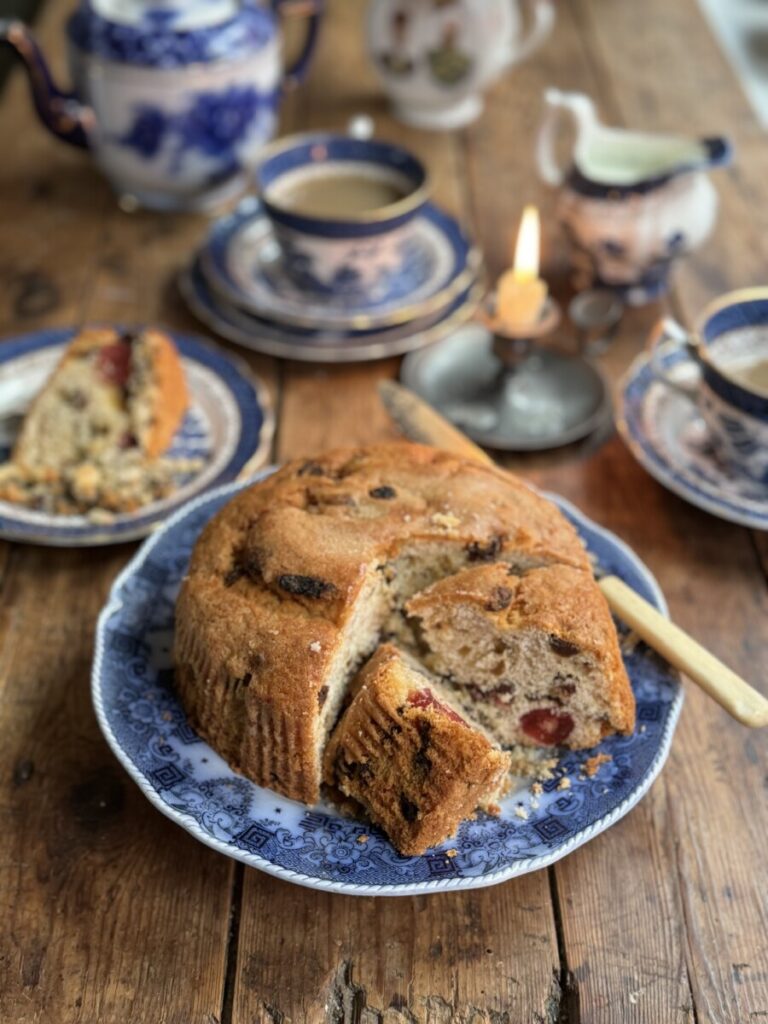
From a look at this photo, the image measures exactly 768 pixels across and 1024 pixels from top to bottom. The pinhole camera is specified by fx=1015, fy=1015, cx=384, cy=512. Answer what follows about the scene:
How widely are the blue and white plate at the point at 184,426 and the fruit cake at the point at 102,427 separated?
0.04 m

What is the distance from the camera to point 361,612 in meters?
1.30

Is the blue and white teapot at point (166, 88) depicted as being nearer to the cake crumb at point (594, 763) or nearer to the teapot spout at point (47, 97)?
the teapot spout at point (47, 97)

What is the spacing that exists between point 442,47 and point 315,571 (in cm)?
186

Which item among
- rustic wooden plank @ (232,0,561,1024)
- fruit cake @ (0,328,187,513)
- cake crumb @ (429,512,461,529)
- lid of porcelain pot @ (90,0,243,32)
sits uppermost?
lid of porcelain pot @ (90,0,243,32)

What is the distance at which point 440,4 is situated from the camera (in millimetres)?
2520

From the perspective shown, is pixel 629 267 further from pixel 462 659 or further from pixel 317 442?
pixel 462 659

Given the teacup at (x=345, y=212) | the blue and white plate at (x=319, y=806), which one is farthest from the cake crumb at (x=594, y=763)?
the teacup at (x=345, y=212)

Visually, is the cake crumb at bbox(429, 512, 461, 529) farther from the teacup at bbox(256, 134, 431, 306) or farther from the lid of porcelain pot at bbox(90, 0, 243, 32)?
the lid of porcelain pot at bbox(90, 0, 243, 32)

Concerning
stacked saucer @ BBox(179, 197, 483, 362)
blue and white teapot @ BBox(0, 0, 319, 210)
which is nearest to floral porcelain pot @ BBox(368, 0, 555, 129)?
blue and white teapot @ BBox(0, 0, 319, 210)

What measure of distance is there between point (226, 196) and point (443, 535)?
1519 millimetres

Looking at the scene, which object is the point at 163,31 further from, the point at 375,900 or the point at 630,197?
the point at 375,900

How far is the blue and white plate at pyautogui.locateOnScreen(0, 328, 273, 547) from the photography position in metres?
1.60

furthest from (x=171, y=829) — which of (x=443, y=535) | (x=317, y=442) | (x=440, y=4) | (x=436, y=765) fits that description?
(x=440, y=4)

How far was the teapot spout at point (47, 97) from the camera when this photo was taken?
220 cm
